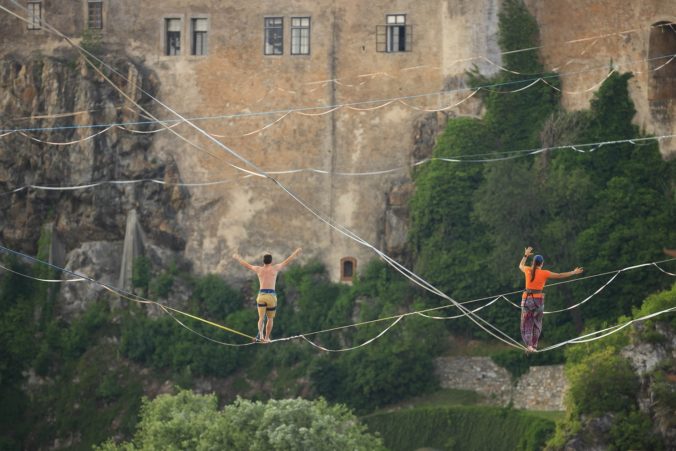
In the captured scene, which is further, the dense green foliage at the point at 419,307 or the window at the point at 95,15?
the window at the point at 95,15

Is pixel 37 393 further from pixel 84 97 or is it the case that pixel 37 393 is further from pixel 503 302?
pixel 503 302

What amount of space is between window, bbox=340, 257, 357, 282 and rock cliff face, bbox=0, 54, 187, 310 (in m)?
5.48

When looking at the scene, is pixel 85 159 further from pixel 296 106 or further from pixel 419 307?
pixel 419 307

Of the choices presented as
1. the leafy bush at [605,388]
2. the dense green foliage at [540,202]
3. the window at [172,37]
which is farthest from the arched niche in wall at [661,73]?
the window at [172,37]

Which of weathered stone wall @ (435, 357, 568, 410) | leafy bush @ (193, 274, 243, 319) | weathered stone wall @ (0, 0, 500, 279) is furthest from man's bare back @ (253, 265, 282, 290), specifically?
leafy bush @ (193, 274, 243, 319)

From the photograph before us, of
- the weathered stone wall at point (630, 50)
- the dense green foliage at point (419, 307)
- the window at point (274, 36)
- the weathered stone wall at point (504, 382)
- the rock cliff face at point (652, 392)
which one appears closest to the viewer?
the rock cliff face at point (652, 392)

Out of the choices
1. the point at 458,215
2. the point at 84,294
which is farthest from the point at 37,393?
the point at 458,215

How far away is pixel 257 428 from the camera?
257 feet

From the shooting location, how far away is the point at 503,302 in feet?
272

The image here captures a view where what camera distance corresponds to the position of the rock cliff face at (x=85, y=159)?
8900cm

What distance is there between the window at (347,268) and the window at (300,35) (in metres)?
6.74

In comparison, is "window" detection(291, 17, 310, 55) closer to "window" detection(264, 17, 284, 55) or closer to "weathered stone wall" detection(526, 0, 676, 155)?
"window" detection(264, 17, 284, 55)

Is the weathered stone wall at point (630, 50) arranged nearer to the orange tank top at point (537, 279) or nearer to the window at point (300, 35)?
the window at point (300, 35)

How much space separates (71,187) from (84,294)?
354 cm
